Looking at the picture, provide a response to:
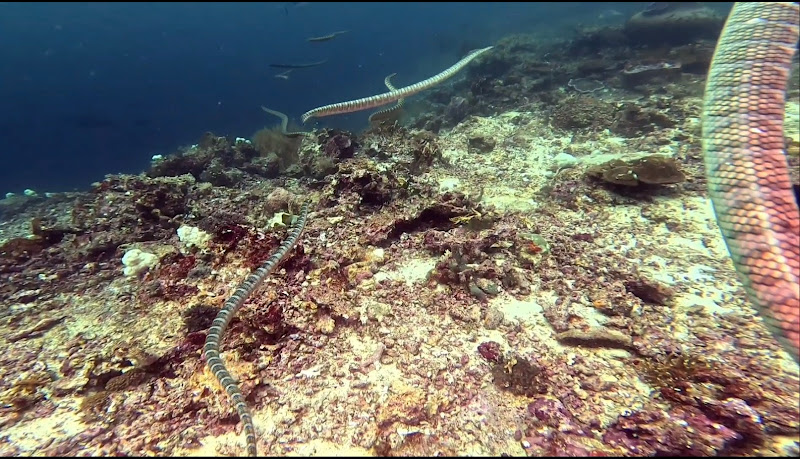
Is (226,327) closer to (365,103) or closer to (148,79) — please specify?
(365,103)

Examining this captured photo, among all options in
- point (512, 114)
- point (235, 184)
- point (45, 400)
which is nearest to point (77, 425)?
point (45, 400)

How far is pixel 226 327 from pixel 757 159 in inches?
159

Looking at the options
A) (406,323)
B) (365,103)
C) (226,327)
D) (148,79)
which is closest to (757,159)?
(406,323)

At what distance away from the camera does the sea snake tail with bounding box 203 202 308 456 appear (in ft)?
7.02

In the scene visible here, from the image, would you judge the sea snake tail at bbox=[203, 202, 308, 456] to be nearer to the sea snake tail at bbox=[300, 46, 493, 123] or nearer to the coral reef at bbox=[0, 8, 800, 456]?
the coral reef at bbox=[0, 8, 800, 456]

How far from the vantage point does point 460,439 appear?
217 cm

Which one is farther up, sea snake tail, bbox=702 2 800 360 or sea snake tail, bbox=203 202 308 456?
sea snake tail, bbox=702 2 800 360

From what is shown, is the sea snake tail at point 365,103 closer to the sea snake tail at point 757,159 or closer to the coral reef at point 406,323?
the coral reef at point 406,323

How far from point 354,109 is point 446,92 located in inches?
530

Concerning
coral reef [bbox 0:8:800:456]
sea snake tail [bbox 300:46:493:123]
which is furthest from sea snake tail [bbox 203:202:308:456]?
sea snake tail [bbox 300:46:493:123]

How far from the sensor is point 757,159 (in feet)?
7.91

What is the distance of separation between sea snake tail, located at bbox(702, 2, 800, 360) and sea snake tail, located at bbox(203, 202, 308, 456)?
3.07 meters

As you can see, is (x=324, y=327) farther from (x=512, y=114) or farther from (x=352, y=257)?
(x=512, y=114)

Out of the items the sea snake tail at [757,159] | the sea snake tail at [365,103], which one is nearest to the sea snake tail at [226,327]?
the sea snake tail at [365,103]
